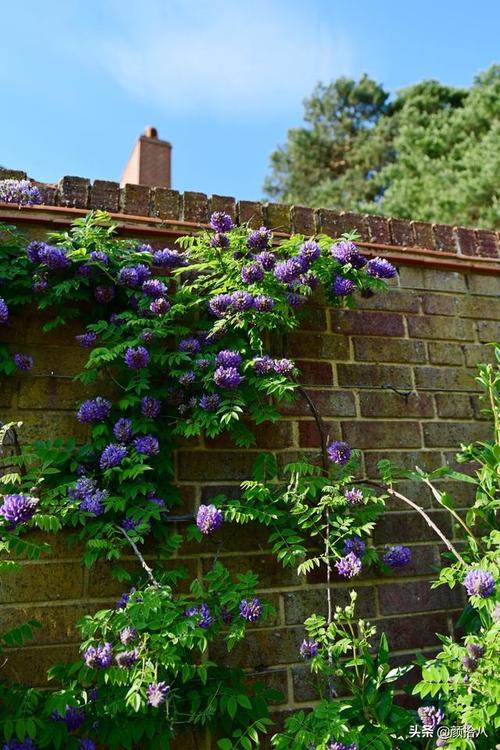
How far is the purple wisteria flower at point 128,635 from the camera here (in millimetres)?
1502

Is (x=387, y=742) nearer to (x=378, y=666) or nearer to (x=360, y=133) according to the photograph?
(x=378, y=666)

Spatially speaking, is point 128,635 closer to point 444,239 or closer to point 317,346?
point 317,346

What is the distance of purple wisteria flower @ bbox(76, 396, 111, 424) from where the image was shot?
1885 millimetres

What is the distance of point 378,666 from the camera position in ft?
5.91

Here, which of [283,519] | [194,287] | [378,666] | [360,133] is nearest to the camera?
[378,666]

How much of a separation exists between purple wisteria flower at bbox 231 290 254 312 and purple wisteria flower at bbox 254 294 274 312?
20mm

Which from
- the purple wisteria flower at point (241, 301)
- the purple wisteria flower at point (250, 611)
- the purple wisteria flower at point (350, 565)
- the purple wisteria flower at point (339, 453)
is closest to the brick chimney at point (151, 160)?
the purple wisteria flower at point (241, 301)

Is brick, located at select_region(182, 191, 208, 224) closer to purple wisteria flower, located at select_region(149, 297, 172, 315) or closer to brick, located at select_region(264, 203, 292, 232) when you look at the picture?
brick, located at select_region(264, 203, 292, 232)

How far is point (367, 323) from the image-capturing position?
2.41m

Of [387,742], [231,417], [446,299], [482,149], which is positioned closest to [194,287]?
[231,417]

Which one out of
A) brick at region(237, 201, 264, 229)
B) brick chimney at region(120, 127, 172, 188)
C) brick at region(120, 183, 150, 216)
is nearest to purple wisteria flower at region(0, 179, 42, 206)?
brick at region(120, 183, 150, 216)

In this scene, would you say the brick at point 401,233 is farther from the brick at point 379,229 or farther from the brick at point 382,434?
the brick at point 382,434

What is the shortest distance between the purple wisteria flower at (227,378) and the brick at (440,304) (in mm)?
1035

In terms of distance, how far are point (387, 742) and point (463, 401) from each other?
1.34m
